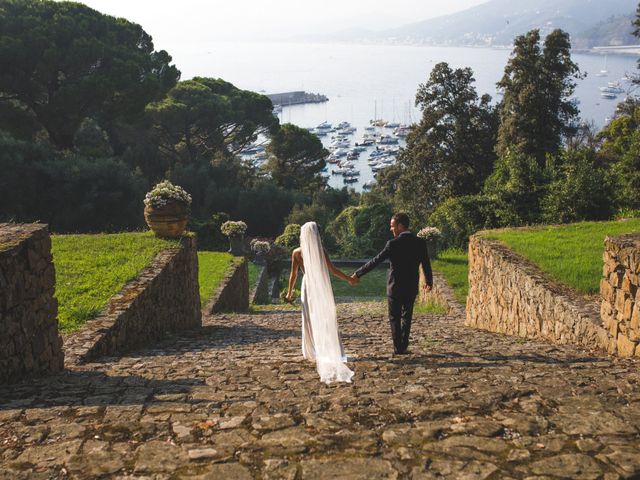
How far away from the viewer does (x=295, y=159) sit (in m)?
52.7

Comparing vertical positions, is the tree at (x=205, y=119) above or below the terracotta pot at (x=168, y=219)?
above

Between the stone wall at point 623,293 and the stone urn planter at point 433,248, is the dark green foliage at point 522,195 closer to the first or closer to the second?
the stone urn planter at point 433,248

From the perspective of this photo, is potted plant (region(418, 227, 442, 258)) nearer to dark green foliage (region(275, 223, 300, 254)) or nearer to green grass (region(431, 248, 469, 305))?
green grass (region(431, 248, 469, 305))

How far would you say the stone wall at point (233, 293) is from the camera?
616 inches

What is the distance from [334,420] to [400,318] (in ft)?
8.93

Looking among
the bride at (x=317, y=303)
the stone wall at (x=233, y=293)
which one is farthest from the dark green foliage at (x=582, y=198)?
the bride at (x=317, y=303)

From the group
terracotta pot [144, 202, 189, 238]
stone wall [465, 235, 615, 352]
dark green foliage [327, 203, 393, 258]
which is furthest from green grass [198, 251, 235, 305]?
dark green foliage [327, 203, 393, 258]

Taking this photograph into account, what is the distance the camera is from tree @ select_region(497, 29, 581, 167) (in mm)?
31688

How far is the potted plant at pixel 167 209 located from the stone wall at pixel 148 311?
0.40 m

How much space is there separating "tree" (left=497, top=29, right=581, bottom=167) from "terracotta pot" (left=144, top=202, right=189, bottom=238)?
22044 mm

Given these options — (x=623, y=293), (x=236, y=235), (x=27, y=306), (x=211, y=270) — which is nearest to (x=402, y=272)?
(x=623, y=293)

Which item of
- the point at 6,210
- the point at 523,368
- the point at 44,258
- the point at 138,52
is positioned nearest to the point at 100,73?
the point at 138,52

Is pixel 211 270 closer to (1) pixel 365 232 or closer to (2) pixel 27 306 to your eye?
(2) pixel 27 306

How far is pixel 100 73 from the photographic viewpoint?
114 ft
